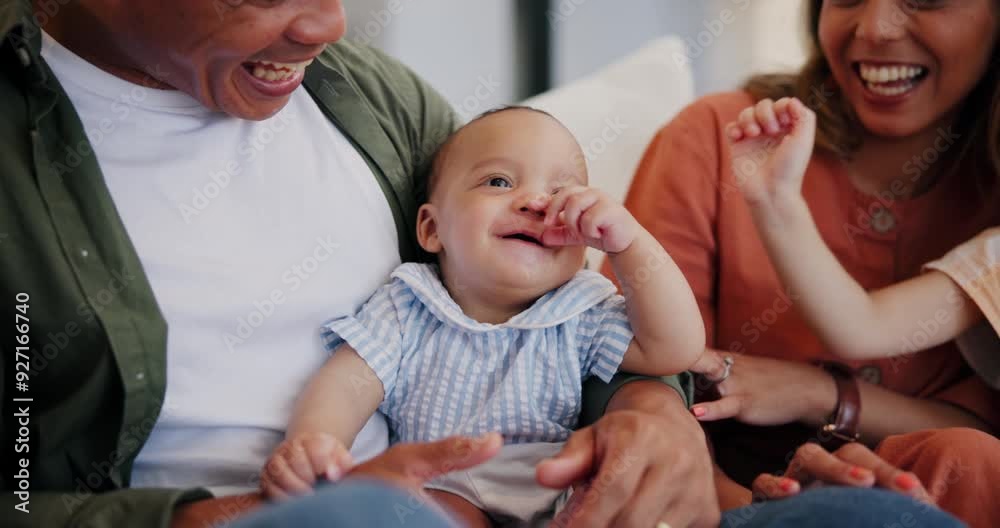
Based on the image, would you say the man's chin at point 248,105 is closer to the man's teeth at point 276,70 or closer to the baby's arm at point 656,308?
the man's teeth at point 276,70

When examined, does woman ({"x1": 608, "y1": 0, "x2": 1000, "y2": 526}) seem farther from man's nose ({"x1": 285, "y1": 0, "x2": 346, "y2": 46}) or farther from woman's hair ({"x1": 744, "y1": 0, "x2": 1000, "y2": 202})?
man's nose ({"x1": 285, "y1": 0, "x2": 346, "y2": 46})

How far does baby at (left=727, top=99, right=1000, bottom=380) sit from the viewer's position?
1.42 m

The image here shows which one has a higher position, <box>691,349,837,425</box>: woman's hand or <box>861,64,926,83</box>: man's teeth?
<box>861,64,926,83</box>: man's teeth

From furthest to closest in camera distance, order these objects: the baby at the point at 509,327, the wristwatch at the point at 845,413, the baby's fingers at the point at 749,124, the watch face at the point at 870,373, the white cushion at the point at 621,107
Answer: the white cushion at the point at 621,107 → the watch face at the point at 870,373 → the wristwatch at the point at 845,413 → the baby's fingers at the point at 749,124 → the baby at the point at 509,327

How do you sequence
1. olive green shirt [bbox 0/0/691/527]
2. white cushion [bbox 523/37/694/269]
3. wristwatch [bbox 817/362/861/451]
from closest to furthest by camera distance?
olive green shirt [bbox 0/0/691/527]
wristwatch [bbox 817/362/861/451]
white cushion [bbox 523/37/694/269]

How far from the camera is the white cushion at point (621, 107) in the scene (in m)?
1.88

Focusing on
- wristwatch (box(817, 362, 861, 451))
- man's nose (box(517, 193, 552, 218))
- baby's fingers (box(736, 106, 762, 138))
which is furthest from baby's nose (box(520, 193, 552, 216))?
wristwatch (box(817, 362, 861, 451))

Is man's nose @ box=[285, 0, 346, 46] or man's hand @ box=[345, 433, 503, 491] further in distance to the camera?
man's nose @ box=[285, 0, 346, 46]

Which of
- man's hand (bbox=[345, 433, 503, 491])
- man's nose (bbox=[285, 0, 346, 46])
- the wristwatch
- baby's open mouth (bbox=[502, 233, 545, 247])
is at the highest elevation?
man's nose (bbox=[285, 0, 346, 46])

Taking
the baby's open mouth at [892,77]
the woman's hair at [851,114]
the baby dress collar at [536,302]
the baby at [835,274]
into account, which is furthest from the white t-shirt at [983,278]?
the baby dress collar at [536,302]

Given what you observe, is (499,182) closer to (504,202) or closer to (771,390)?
(504,202)

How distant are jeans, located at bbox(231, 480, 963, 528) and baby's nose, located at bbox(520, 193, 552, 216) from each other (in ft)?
1.35

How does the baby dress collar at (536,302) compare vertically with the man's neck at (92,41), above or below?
below

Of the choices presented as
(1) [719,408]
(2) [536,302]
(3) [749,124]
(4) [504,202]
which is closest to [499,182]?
(4) [504,202]
